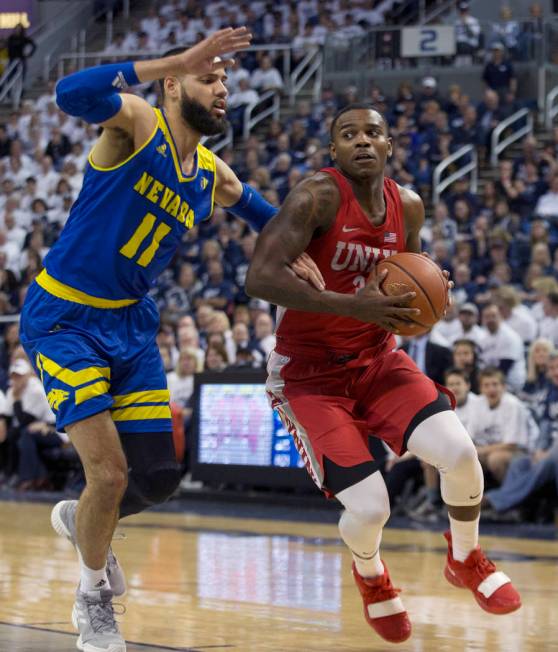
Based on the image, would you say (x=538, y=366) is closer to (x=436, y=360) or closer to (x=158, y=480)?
(x=436, y=360)

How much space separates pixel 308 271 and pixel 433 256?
9.12 metres

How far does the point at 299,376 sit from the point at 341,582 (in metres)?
2.05

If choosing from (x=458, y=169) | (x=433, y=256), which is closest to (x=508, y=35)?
(x=458, y=169)

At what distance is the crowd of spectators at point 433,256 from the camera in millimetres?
10656

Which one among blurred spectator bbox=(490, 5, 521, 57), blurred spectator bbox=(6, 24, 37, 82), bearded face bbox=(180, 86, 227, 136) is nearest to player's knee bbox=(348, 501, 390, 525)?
bearded face bbox=(180, 86, 227, 136)

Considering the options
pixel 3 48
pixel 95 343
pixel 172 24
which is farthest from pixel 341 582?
pixel 3 48

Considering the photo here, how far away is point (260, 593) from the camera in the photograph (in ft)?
21.5

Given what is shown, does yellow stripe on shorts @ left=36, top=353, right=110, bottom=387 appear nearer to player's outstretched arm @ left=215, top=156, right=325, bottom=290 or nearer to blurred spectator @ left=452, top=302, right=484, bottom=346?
player's outstretched arm @ left=215, top=156, right=325, bottom=290

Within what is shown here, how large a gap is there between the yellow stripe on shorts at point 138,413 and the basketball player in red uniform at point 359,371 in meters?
0.50

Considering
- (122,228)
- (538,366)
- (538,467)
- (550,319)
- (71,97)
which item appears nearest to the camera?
(71,97)

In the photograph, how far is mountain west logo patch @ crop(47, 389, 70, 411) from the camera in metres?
4.90

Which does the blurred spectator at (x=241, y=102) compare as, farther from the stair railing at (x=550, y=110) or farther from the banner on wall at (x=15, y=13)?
the banner on wall at (x=15, y=13)

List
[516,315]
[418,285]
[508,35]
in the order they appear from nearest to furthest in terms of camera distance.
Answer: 1. [418,285]
2. [516,315]
3. [508,35]

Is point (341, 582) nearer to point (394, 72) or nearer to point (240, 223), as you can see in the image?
point (240, 223)
